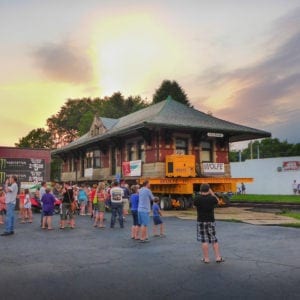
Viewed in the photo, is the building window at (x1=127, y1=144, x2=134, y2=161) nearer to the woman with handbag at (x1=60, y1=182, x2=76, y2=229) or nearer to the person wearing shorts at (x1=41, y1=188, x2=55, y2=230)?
the woman with handbag at (x1=60, y1=182, x2=76, y2=229)

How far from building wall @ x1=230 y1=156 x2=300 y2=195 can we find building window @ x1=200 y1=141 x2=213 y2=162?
1766 centimetres

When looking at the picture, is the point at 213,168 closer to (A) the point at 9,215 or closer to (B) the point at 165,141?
(B) the point at 165,141

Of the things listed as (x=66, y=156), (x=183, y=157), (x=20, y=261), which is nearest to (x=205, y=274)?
(x=20, y=261)

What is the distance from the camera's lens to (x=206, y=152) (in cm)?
2845

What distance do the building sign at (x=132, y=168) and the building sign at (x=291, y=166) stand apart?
22200mm

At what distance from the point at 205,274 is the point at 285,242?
4.39 m

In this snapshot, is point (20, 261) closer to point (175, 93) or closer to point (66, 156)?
point (66, 156)

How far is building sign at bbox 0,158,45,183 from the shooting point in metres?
25.8

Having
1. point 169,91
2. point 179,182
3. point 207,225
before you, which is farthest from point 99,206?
point 169,91

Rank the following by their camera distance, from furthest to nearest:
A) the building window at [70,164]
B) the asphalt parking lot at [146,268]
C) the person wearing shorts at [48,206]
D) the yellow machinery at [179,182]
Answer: the building window at [70,164] < the yellow machinery at [179,182] < the person wearing shorts at [48,206] < the asphalt parking lot at [146,268]

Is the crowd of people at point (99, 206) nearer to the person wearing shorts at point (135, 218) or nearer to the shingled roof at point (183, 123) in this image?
the person wearing shorts at point (135, 218)

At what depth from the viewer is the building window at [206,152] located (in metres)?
28.2

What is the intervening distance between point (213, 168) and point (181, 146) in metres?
2.72

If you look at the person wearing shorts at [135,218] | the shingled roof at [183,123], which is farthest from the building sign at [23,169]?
the person wearing shorts at [135,218]
